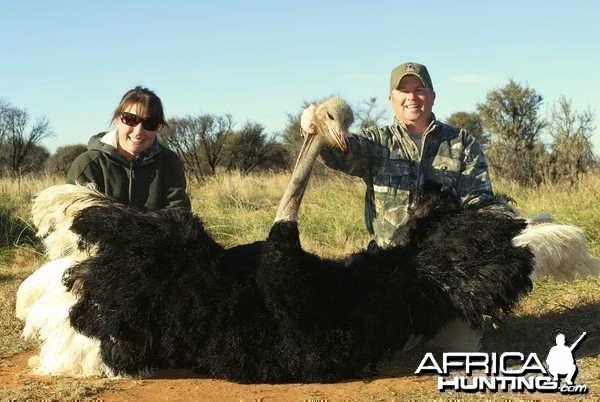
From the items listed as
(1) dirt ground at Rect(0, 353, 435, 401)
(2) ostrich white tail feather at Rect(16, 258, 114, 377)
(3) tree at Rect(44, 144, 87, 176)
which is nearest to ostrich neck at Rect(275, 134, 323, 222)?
(1) dirt ground at Rect(0, 353, 435, 401)

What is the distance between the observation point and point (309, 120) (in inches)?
184

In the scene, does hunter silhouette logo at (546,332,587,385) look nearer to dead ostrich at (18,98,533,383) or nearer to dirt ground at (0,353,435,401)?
dead ostrich at (18,98,533,383)

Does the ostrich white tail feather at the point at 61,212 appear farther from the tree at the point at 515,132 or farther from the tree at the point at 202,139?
the tree at the point at 202,139

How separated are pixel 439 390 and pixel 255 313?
3.54 feet

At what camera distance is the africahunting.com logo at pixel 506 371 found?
13.7 feet

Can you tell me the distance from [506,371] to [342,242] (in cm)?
521

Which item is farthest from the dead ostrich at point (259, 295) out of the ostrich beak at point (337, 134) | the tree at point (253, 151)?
the tree at point (253, 151)

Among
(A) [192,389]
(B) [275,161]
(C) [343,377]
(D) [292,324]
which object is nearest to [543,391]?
(C) [343,377]

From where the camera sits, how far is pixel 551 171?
15.4m

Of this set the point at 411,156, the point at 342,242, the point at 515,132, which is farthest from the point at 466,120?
the point at 411,156

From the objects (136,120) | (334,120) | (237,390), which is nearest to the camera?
(237,390)

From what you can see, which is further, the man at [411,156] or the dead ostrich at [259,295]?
the man at [411,156]

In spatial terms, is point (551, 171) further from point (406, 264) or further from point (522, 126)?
point (406, 264)

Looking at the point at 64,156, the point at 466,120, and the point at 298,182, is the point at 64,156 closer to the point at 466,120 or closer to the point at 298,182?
the point at 466,120
